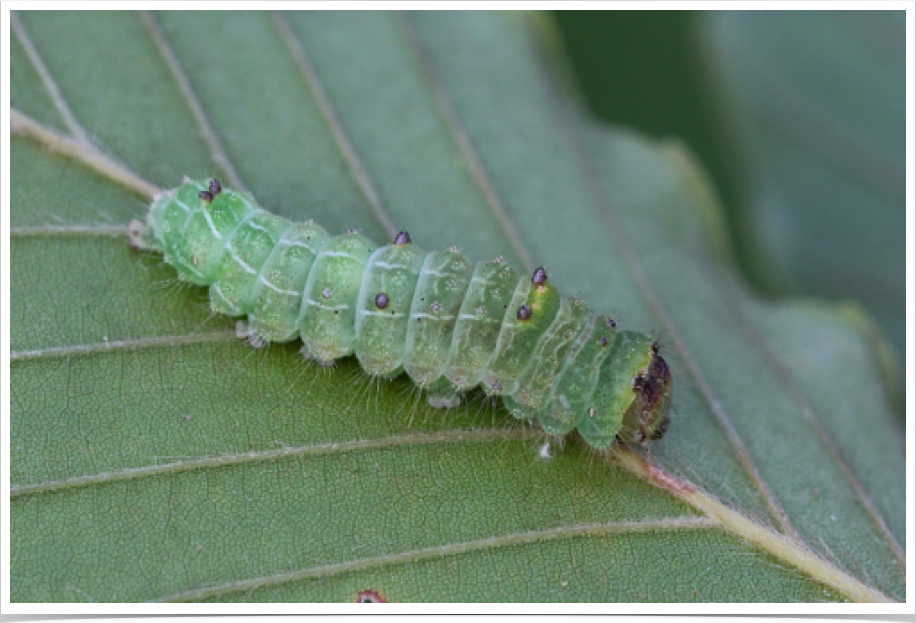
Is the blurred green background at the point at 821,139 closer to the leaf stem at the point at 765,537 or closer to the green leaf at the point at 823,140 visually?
the green leaf at the point at 823,140

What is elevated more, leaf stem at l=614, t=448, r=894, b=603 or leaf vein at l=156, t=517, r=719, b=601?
leaf vein at l=156, t=517, r=719, b=601

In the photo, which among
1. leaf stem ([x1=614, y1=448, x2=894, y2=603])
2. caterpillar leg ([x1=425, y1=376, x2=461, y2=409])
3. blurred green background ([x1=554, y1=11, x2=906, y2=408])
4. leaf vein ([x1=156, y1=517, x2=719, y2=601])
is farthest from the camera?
blurred green background ([x1=554, y1=11, x2=906, y2=408])

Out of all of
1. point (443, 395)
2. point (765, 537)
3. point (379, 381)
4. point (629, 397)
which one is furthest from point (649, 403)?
point (379, 381)

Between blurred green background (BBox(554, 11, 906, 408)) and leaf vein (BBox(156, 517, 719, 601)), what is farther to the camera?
blurred green background (BBox(554, 11, 906, 408))

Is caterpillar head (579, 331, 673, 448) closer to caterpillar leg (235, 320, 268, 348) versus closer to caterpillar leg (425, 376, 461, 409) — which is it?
caterpillar leg (425, 376, 461, 409)

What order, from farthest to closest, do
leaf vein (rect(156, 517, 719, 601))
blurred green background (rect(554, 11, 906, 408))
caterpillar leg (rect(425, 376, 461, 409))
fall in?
blurred green background (rect(554, 11, 906, 408)) < caterpillar leg (rect(425, 376, 461, 409)) < leaf vein (rect(156, 517, 719, 601))

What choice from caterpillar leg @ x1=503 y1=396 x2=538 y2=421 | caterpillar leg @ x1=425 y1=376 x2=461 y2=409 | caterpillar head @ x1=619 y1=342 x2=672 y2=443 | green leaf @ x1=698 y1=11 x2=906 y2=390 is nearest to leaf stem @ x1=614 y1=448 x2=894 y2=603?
caterpillar head @ x1=619 y1=342 x2=672 y2=443

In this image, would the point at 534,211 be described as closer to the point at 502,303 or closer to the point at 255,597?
the point at 502,303

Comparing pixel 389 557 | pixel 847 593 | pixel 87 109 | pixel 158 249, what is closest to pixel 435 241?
pixel 158 249
